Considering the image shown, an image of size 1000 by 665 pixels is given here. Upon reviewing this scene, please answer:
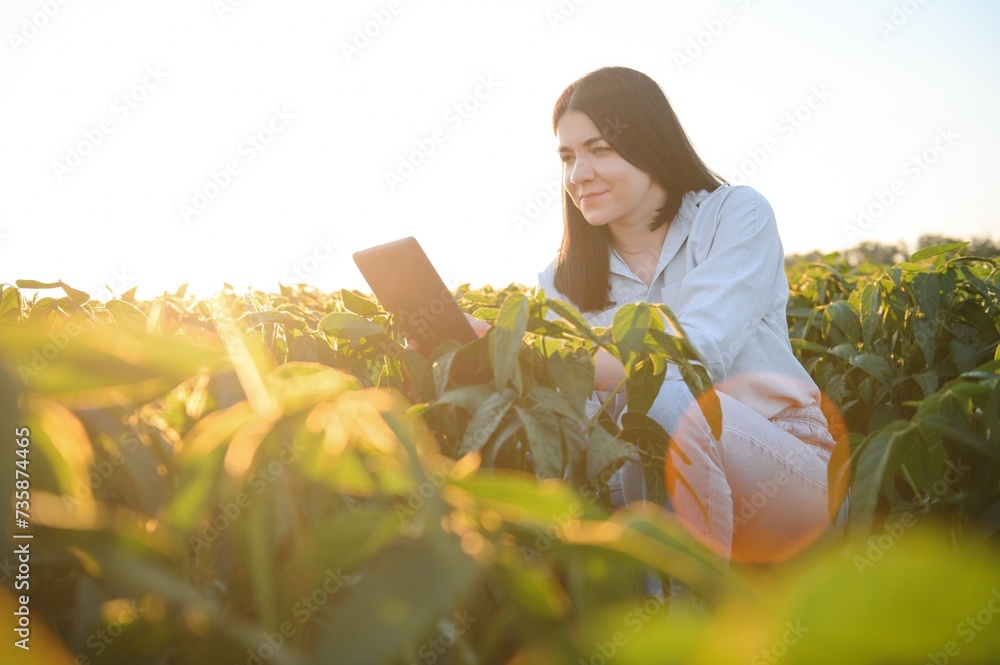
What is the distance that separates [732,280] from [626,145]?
83 centimetres

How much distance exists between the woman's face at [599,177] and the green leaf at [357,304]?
1.65m

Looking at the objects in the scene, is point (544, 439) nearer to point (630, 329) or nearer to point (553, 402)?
point (553, 402)

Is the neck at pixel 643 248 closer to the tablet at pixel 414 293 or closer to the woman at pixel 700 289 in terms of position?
the woman at pixel 700 289

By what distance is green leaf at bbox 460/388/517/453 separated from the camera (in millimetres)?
829

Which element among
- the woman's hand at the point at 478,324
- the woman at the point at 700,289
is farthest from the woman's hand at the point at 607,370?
the woman's hand at the point at 478,324

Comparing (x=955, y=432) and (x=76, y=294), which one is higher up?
(x=76, y=294)

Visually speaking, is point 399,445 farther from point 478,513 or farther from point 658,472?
point 658,472

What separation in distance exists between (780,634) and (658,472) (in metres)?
0.82

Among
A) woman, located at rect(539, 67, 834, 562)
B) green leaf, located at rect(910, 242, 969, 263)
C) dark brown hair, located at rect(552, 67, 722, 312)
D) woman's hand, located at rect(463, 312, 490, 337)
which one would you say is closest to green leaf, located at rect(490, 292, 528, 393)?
woman's hand, located at rect(463, 312, 490, 337)

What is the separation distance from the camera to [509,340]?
0.86 m

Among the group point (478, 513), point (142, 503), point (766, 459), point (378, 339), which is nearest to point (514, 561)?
point (478, 513)

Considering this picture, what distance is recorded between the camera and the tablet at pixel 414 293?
1323 millimetres

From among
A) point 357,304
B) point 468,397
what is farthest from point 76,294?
point 468,397

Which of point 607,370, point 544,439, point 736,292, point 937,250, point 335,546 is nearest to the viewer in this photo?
point 335,546
